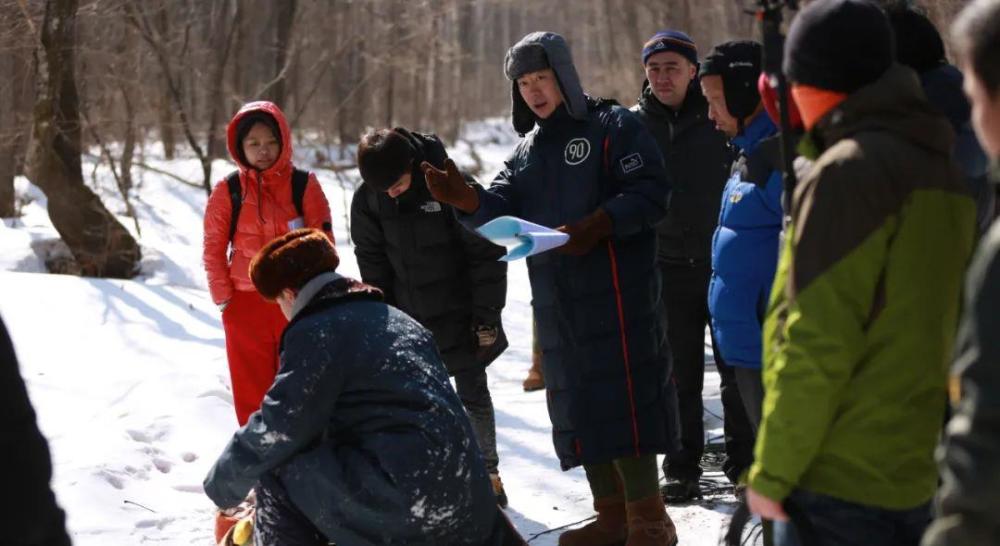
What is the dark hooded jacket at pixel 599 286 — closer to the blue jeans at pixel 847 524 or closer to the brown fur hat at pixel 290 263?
the brown fur hat at pixel 290 263

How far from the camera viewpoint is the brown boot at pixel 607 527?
4.55 metres

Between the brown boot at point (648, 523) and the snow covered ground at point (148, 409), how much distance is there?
0.34 metres

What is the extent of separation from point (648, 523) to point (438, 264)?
1527 mm

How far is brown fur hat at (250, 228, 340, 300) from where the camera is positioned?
369 cm

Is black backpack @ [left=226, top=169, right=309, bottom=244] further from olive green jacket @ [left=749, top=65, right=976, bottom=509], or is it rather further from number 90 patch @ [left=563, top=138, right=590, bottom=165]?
olive green jacket @ [left=749, top=65, right=976, bottom=509]

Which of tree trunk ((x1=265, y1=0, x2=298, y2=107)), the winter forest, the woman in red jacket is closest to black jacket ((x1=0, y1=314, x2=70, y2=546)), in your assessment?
the winter forest

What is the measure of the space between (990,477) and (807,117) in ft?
3.27

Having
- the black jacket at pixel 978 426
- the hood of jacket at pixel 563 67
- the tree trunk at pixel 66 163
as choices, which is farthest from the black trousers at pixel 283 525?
the tree trunk at pixel 66 163

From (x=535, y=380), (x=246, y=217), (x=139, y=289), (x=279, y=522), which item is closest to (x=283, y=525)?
(x=279, y=522)

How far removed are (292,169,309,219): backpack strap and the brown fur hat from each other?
1.85m

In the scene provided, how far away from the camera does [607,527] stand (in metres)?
4.55

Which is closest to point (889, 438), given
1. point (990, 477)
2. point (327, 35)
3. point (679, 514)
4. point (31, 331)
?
point (990, 477)

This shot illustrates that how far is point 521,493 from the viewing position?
18.5ft

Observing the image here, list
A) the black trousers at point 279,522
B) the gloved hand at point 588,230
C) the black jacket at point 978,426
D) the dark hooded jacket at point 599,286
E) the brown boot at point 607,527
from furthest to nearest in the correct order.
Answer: the brown boot at point 607,527, the dark hooded jacket at point 599,286, the gloved hand at point 588,230, the black trousers at point 279,522, the black jacket at point 978,426
